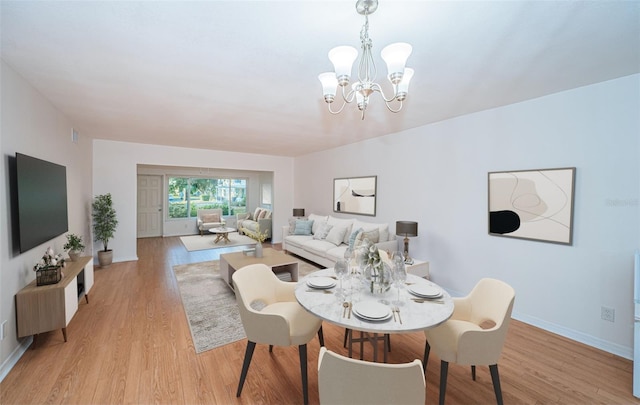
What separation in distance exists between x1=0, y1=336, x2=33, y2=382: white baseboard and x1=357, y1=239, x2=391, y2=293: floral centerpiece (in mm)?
2875

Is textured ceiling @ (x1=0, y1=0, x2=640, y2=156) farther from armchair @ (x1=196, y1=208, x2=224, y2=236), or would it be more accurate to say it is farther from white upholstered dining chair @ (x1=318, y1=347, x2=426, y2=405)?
armchair @ (x1=196, y1=208, x2=224, y2=236)

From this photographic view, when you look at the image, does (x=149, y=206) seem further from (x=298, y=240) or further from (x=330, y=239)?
(x=330, y=239)

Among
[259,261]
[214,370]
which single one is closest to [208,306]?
[259,261]

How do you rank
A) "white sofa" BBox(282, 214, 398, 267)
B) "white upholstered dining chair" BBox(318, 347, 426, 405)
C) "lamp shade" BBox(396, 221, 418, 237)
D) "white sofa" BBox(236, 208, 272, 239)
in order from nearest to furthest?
"white upholstered dining chair" BBox(318, 347, 426, 405) < "lamp shade" BBox(396, 221, 418, 237) < "white sofa" BBox(282, 214, 398, 267) < "white sofa" BBox(236, 208, 272, 239)

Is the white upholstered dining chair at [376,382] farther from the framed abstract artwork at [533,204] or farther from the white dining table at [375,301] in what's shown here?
the framed abstract artwork at [533,204]

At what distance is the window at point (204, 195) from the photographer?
855 cm

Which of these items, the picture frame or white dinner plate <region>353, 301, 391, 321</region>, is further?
the picture frame

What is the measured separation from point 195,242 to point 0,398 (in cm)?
563

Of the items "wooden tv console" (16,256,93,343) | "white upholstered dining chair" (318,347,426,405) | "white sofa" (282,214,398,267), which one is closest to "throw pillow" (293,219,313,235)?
"white sofa" (282,214,398,267)

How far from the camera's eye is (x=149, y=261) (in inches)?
207

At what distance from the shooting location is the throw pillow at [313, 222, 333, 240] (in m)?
5.24

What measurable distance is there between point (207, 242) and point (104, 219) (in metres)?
→ 2.73

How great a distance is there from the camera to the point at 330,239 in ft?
16.3

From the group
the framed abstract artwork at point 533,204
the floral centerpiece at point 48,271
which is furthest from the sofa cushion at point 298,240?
the floral centerpiece at point 48,271
